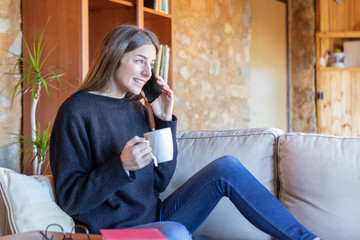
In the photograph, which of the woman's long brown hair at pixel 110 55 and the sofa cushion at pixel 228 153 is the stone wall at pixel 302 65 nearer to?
the sofa cushion at pixel 228 153

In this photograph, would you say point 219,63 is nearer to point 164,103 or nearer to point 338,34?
point 338,34

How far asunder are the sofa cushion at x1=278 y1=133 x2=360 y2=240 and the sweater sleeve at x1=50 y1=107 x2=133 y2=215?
70 cm

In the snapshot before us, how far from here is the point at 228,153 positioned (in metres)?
2.00

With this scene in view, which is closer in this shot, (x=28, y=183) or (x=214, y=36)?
(x=28, y=183)

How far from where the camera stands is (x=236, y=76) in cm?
489

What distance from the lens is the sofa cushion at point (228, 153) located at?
A: 1915 mm

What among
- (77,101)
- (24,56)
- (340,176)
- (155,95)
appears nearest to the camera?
(77,101)

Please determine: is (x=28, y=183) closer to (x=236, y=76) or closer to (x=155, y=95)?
(x=155, y=95)

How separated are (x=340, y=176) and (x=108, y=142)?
843 millimetres

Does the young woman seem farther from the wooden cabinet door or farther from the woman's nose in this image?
the wooden cabinet door

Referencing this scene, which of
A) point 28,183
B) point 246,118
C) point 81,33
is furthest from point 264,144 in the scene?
point 246,118

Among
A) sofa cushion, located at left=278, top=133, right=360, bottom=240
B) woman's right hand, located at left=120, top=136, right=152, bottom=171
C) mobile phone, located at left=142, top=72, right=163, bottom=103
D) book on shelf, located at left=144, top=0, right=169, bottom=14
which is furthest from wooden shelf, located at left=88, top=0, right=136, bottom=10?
woman's right hand, located at left=120, top=136, right=152, bottom=171

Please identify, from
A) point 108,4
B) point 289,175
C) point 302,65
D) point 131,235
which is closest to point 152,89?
point 289,175

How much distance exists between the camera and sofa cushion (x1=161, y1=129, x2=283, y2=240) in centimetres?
192
